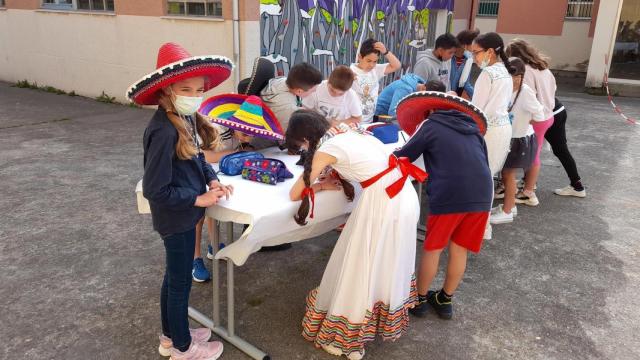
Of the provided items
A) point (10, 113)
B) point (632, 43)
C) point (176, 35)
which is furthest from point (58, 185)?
point (632, 43)

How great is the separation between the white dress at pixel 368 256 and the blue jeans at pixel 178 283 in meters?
0.73

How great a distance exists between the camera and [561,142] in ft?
16.8

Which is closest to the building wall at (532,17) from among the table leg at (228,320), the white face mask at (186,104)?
the table leg at (228,320)

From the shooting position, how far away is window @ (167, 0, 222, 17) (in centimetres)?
741

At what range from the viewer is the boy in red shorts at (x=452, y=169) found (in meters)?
2.68

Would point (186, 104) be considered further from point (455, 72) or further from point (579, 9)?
point (579, 9)

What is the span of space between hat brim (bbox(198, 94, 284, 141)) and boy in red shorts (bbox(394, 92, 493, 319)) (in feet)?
2.84

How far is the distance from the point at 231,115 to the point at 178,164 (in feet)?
3.50

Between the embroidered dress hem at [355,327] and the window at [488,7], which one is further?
the window at [488,7]

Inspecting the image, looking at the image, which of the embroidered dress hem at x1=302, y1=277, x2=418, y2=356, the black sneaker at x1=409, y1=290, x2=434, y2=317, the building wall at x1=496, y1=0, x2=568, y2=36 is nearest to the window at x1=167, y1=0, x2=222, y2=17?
the black sneaker at x1=409, y1=290, x2=434, y2=317

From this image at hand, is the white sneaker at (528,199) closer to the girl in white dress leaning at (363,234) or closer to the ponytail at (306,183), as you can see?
the girl in white dress leaning at (363,234)

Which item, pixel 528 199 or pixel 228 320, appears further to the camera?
pixel 528 199

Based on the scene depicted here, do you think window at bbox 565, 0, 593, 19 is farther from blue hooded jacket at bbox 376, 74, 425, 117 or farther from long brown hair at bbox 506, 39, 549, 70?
blue hooded jacket at bbox 376, 74, 425, 117

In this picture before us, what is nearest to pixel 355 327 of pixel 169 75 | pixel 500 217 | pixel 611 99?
pixel 169 75
